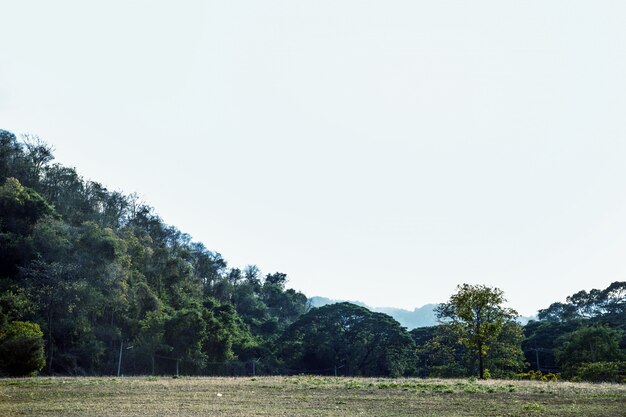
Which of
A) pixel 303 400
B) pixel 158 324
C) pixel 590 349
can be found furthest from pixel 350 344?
pixel 303 400

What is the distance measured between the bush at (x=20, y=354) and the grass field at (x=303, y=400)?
12284mm

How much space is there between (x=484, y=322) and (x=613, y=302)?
55705mm

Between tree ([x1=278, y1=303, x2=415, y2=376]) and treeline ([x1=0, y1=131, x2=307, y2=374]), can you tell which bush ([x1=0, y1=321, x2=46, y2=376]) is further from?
tree ([x1=278, y1=303, x2=415, y2=376])

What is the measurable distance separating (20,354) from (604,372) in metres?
46.9

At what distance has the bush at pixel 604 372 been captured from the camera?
145ft

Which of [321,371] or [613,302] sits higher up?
[613,302]

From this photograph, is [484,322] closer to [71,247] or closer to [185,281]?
[71,247]

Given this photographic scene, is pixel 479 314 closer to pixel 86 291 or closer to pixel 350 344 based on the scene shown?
pixel 350 344

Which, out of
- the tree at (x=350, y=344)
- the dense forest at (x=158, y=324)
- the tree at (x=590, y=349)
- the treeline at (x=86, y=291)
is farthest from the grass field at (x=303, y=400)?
the tree at (x=350, y=344)

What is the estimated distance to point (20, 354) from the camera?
40.0m

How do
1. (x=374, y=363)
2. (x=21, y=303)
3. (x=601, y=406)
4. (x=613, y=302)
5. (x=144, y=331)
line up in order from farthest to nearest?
1. (x=613, y=302)
2. (x=374, y=363)
3. (x=144, y=331)
4. (x=21, y=303)
5. (x=601, y=406)

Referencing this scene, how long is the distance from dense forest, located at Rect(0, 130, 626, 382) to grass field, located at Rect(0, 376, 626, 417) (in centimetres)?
1667

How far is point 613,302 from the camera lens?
84.2 m

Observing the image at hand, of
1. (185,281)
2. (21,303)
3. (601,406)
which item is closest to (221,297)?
(185,281)
